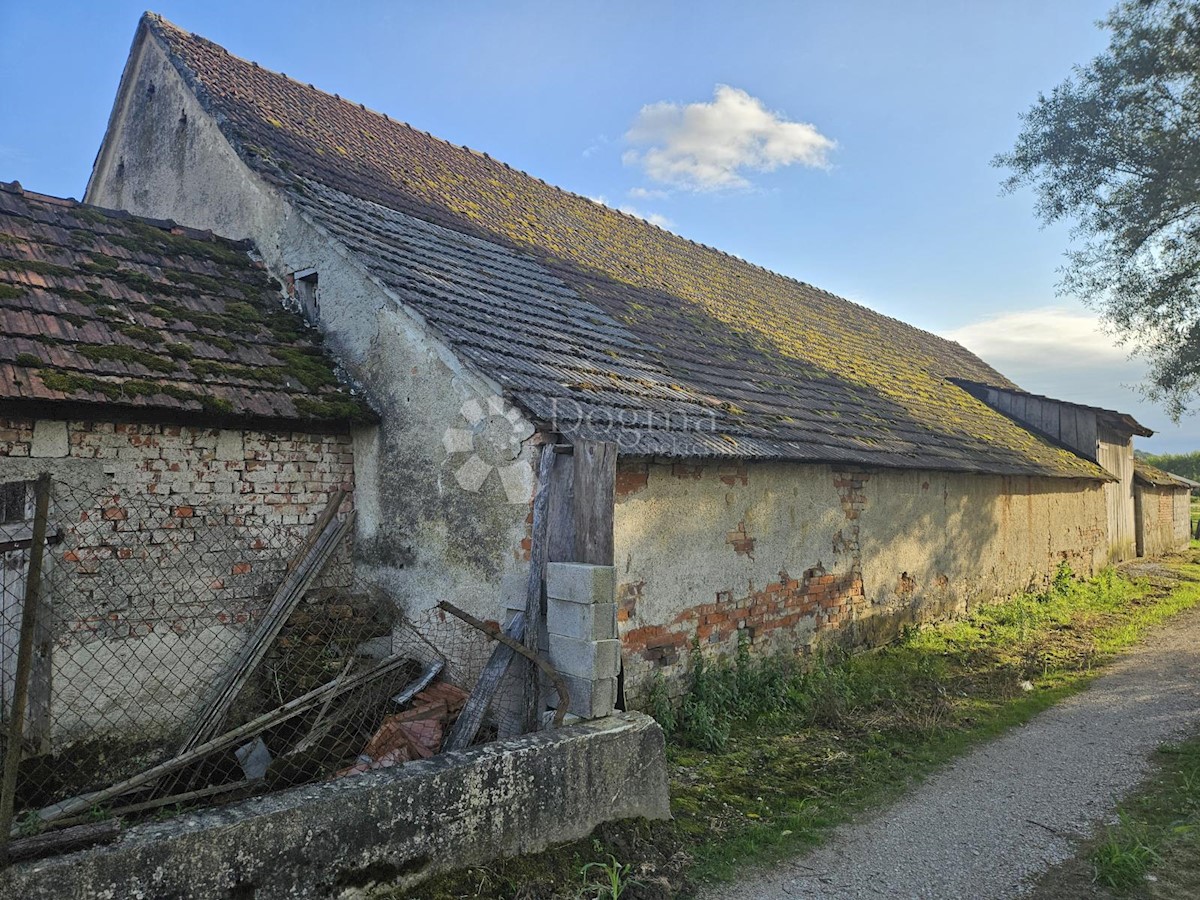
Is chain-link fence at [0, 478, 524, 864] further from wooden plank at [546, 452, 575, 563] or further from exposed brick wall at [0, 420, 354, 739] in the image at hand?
wooden plank at [546, 452, 575, 563]

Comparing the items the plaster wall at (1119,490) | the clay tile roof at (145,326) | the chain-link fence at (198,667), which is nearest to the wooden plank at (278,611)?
Result: the chain-link fence at (198,667)

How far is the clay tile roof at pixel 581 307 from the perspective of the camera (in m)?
6.76

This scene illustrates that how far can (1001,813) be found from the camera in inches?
201

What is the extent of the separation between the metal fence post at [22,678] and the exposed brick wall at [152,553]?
2129 mm

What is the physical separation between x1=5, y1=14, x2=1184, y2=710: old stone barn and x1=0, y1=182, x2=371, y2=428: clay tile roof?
43 millimetres

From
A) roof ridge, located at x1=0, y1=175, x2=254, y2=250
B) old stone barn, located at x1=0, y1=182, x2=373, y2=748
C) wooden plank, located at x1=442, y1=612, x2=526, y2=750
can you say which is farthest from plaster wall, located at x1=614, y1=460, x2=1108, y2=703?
roof ridge, located at x1=0, y1=175, x2=254, y2=250

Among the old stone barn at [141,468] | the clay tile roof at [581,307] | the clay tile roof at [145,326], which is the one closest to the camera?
the old stone barn at [141,468]

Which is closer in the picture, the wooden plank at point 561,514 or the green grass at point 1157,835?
the green grass at point 1157,835

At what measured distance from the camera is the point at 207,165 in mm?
8883

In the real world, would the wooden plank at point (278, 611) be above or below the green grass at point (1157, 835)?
above

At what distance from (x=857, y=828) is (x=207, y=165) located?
30.5ft

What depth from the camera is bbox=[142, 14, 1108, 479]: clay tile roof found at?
6.76 m

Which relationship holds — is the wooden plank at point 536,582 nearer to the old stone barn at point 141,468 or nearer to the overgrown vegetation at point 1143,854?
the old stone barn at point 141,468

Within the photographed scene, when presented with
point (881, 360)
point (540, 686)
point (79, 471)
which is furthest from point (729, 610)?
point (881, 360)
